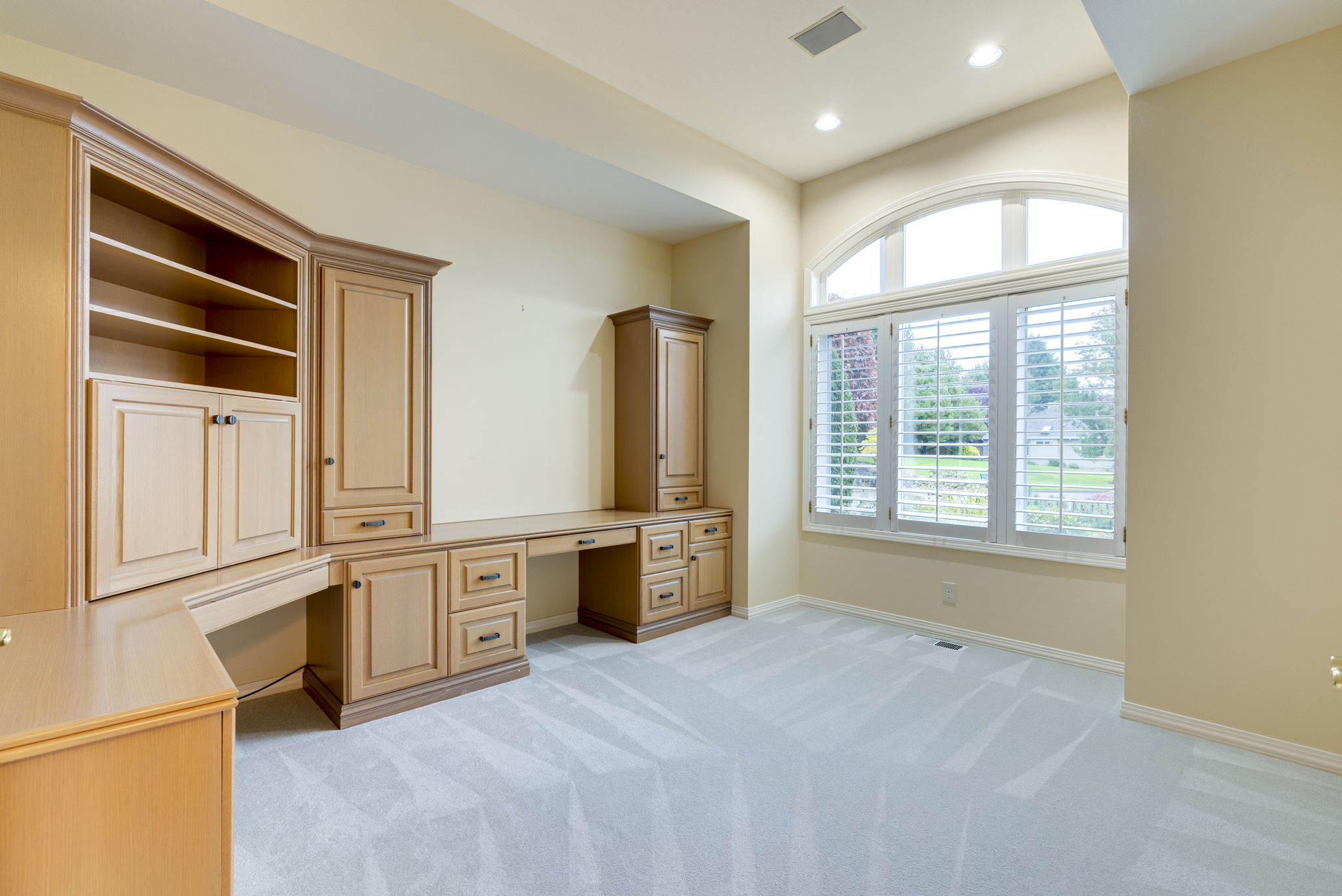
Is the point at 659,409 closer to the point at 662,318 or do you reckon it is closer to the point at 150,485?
the point at 662,318

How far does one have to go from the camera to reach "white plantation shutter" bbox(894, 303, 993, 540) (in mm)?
3693

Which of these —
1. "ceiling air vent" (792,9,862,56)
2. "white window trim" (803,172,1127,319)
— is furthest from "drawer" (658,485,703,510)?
"ceiling air vent" (792,9,862,56)

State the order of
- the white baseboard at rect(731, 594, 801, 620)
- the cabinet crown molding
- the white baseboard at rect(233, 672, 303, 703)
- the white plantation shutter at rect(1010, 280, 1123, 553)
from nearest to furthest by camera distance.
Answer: the white baseboard at rect(233, 672, 303, 703), the white plantation shutter at rect(1010, 280, 1123, 553), the cabinet crown molding, the white baseboard at rect(731, 594, 801, 620)

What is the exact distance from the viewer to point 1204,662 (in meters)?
2.51

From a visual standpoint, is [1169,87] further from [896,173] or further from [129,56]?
[129,56]

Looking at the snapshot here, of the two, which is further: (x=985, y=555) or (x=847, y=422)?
(x=847, y=422)

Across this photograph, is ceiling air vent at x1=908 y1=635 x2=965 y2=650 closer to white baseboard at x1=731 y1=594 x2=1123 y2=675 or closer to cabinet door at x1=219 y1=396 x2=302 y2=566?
white baseboard at x1=731 y1=594 x2=1123 y2=675

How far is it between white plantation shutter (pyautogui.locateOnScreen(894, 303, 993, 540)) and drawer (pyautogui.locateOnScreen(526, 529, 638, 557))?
5.95 ft

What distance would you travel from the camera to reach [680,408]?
4277mm

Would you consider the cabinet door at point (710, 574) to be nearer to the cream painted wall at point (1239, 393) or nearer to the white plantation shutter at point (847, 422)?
the white plantation shutter at point (847, 422)

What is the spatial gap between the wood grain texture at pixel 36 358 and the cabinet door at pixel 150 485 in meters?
0.08

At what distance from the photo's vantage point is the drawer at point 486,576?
2951mm

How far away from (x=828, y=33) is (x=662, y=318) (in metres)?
1.83

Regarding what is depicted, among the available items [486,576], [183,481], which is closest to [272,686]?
[486,576]
